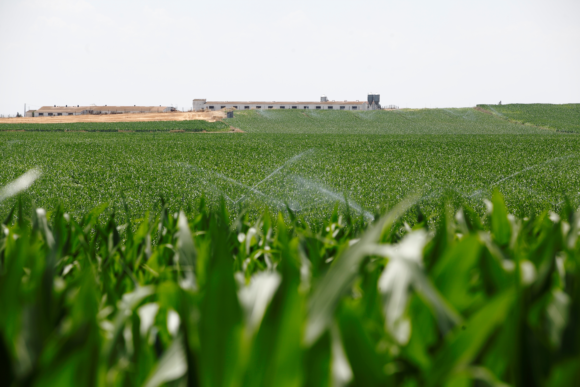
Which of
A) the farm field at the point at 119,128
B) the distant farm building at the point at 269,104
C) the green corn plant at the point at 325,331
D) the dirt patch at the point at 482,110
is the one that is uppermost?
the distant farm building at the point at 269,104

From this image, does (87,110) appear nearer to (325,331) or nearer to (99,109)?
(99,109)

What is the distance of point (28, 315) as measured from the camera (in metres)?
0.61

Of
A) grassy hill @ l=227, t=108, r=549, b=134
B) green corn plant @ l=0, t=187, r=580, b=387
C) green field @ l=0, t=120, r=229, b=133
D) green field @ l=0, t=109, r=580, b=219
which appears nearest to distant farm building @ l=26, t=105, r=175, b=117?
grassy hill @ l=227, t=108, r=549, b=134

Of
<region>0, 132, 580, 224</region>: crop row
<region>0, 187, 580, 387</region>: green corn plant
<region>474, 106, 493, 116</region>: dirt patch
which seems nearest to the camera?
<region>0, 187, 580, 387</region>: green corn plant

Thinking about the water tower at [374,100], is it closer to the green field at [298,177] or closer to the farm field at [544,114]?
the farm field at [544,114]

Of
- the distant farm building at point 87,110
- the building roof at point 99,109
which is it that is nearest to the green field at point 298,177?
the building roof at point 99,109

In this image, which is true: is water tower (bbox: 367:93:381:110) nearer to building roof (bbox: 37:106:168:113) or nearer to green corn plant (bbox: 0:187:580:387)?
building roof (bbox: 37:106:168:113)

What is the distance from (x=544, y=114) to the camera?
54.0 meters

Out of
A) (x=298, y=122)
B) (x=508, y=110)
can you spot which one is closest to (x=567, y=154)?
(x=298, y=122)

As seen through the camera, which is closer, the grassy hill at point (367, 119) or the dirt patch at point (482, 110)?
the grassy hill at point (367, 119)

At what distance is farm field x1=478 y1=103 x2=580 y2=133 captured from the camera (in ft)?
149

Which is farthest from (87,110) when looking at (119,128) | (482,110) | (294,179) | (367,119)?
(294,179)

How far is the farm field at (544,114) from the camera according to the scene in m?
45.5

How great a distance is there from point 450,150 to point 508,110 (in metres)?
46.4
